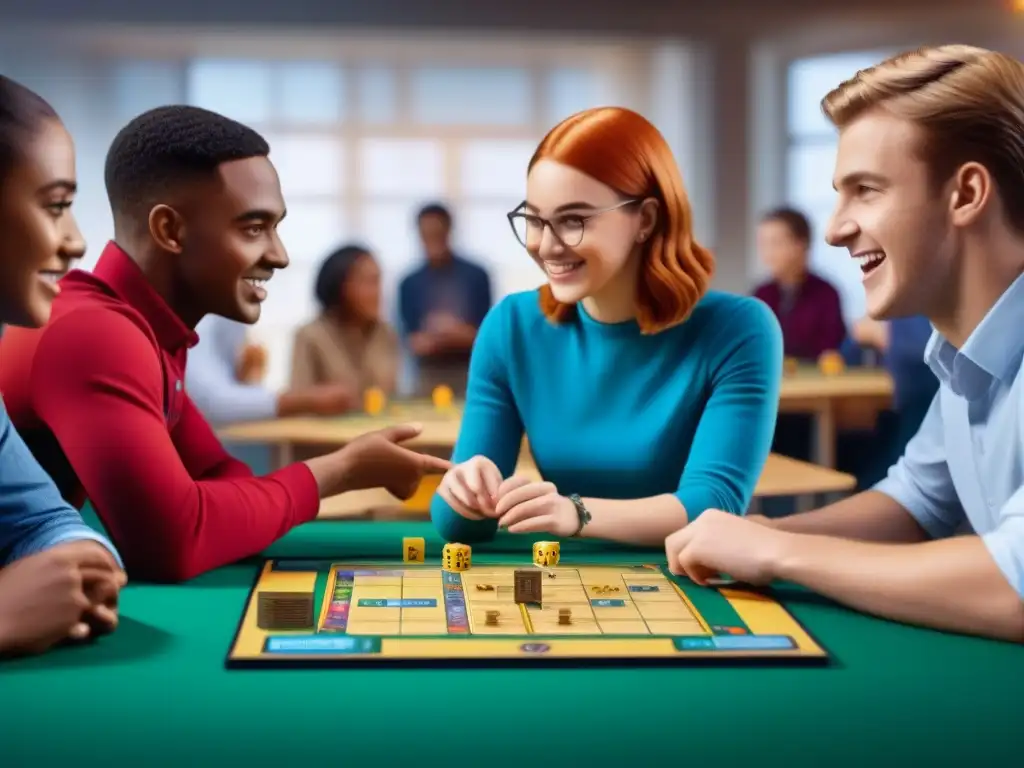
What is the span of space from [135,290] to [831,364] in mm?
4573

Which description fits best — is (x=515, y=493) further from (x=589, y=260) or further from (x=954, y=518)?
→ (x=954, y=518)

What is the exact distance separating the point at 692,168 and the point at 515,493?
20.7 ft

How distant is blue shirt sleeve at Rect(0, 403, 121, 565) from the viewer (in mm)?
1405

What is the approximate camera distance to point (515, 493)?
172cm

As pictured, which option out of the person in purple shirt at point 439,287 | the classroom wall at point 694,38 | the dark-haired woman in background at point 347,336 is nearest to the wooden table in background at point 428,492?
the dark-haired woman in background at point 347,336

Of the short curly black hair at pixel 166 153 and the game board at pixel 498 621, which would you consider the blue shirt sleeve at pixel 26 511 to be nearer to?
the game board at pixel 498 621

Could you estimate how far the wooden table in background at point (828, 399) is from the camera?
202 inches

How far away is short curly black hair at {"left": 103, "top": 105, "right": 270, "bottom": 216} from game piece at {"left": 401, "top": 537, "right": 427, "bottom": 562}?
586 mm

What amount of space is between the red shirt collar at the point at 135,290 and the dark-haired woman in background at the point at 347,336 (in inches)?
128

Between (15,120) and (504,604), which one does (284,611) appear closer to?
(504,604)

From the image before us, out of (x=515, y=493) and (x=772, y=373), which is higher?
(x=772, y=373)

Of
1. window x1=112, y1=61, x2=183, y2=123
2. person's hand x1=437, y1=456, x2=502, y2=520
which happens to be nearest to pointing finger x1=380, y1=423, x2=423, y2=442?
person's hand x1=437, y1=456, x2=502, y2=520

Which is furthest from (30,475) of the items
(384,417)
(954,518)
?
(384,417)

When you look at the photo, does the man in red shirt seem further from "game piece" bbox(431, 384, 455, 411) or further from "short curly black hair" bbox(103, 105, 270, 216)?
"game piece" bbox(431, 384, 455, 411)
